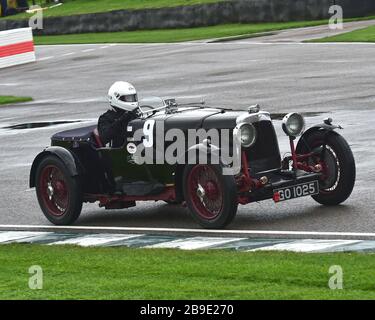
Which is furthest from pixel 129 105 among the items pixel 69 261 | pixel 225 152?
pixel 69 261

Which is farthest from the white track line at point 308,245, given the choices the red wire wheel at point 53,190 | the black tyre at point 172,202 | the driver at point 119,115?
the red wire wheel at point 53,190

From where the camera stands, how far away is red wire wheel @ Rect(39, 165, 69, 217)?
45.7ft

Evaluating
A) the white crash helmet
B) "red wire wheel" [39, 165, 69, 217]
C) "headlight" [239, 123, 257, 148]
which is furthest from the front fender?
"headlight" [239, 123, 257, 148]

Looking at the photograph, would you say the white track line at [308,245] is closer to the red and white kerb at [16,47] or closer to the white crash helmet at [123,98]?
the white crash helmet at [123,98]

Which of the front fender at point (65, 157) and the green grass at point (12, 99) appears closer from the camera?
the front fender at point (65, 157)

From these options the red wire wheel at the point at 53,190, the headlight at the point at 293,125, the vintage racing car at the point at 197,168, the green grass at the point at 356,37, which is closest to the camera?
the vintage racing car at the point at 197,168

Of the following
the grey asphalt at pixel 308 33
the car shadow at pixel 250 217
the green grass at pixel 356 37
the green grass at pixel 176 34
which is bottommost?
the green grass at pixel 176 34

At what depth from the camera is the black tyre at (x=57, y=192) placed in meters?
13.7

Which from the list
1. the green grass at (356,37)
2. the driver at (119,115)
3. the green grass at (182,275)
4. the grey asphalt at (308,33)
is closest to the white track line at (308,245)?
the green grass at (182,275)

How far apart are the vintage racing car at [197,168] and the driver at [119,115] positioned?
120 millimetres

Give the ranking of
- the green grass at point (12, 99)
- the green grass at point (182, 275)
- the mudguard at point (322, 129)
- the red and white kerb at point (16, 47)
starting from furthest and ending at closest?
the red and white kerb at point (16, 47) → the green grass at point (12, 99) → the mudguard at point (322, 129) → the green grass at point (182, 275)

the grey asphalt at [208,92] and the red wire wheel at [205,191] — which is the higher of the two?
the red wire wheel at [205,191]

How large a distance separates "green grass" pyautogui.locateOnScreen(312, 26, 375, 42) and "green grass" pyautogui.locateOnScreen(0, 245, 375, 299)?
23.3m

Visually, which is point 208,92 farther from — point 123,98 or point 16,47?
point 16,47
